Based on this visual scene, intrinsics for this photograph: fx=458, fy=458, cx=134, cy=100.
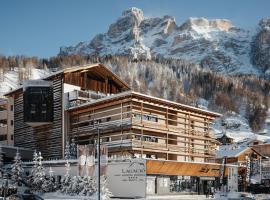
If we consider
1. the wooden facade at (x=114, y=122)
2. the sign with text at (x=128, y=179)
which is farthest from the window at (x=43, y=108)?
the sign with text at (x=128, y=179)

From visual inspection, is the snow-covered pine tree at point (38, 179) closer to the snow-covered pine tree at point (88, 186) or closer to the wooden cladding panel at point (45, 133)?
the wooden cladding panel at point (45, 133)

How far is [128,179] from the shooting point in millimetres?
46375

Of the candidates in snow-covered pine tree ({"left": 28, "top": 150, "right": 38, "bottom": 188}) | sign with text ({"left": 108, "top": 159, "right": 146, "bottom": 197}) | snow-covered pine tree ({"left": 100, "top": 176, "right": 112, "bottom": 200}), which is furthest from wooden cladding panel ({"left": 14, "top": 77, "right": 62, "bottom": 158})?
snow-covered pine tree ({"left": 100, "top": 176, "right": 112, "bottom": 200})

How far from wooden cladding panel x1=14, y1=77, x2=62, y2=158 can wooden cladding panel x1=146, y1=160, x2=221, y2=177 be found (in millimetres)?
15469

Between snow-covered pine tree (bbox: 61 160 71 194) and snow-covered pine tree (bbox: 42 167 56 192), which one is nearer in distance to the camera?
snow-covered pine tree (bbox: 61 160 71 194)

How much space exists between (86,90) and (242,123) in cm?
12150

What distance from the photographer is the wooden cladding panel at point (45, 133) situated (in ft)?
192

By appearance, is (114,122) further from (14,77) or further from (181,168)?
(14,77)

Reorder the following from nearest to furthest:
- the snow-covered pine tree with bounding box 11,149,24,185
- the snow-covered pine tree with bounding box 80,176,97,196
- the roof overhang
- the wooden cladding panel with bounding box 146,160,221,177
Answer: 1. the snow-covered pine tree with bounding box 80,176,97,196
2. the wooden cladding panel with bounding box 146,160,221,177
3. the snow-covered pine tree with bounding box 11,149,24,185
4. the roof overhang

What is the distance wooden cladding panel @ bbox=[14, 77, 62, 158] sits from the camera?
58428 mm

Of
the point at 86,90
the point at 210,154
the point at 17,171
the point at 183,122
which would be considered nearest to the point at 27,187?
the point at 17,171

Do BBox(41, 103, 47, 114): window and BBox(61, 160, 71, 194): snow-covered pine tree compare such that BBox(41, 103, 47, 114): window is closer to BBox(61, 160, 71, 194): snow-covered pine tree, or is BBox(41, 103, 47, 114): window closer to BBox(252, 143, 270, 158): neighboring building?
BBox(61, 160, 71, 194): snow-covered pine tree

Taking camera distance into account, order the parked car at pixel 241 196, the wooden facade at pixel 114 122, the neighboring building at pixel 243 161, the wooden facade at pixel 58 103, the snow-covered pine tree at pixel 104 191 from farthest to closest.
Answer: the neighboring building at pixel 243 161 < the wooden facade at pixel 58 103 < the wooden facade at pixel 114 122 < the parked car at pixel 241 196 < the snow-covered pine tree at pixel 104 191

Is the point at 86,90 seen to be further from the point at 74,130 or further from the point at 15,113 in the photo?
the point at 15,113
